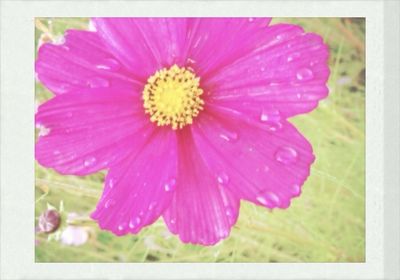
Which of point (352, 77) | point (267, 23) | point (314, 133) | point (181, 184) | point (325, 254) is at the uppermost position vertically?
point (267, 23)

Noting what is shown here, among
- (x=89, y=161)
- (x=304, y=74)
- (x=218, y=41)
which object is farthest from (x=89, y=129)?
(x=304, y=74)

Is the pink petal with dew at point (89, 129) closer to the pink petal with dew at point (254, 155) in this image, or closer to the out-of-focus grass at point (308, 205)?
the out-of-focus grass at point (308, 205)

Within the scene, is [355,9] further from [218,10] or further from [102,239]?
[102,239]

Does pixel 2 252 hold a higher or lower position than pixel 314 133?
lower

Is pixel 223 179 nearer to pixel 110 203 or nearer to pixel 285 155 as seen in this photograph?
pixel 285 155

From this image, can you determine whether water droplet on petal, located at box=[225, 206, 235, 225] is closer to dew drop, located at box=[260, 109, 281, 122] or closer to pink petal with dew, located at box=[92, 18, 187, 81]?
dew drop, located at box=[260, 109, 281, 122]

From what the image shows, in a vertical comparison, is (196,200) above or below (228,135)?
below

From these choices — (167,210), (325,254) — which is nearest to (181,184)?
(167,210)
